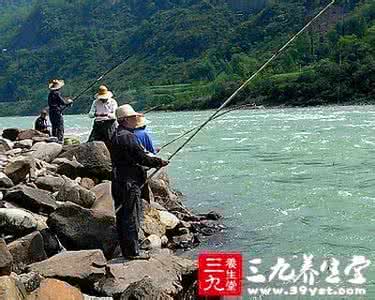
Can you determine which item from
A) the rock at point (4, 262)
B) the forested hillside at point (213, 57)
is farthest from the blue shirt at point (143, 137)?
the forested hillside at point (213, 57)

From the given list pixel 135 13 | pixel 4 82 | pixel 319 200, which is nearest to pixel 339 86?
pixel 319 200

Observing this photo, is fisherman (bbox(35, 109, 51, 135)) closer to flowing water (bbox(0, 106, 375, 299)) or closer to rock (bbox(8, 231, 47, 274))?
flowing water (bbox(0, 106, 375, 299))

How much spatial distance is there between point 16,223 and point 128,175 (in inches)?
63.1

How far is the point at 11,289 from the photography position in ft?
16.2

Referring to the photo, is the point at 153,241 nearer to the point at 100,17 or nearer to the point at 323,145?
the point at 323,145

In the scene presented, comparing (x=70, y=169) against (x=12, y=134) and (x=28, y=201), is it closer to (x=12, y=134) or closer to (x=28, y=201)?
(x=28, y=201)

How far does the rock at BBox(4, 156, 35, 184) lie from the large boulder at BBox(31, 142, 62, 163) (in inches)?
68.6

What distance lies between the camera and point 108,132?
35.9 feet

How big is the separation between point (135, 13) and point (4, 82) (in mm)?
46742

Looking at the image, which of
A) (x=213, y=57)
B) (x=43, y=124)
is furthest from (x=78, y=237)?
(x=213, y=57)

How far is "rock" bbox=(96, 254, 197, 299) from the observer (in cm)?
615

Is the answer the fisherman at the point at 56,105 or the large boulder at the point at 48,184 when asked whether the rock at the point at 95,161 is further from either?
the fisherman at the point at 56,105

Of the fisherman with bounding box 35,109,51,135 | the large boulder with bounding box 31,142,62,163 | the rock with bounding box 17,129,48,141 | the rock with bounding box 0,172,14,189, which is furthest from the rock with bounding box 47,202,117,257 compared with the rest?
the fisherman with bounding box 35,109,51,135

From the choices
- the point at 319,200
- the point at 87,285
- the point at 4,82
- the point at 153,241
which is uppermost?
the point at 87,285
